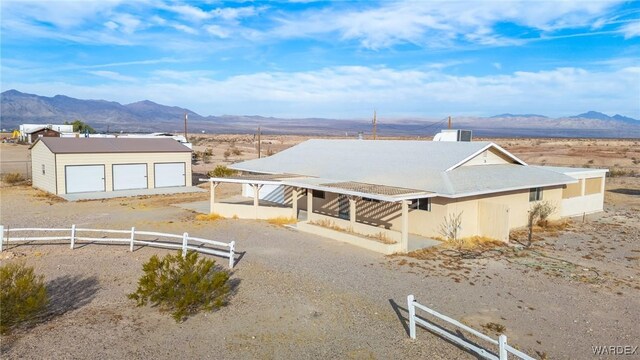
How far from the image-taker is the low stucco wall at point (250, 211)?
22.0 m

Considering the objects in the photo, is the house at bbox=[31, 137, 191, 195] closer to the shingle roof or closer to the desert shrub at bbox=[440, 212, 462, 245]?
the shingle roof

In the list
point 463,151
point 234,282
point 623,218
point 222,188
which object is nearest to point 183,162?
point 222,188

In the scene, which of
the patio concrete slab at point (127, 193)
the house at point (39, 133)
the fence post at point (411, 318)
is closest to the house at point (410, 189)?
the patio concrete slab at point (127, 193)

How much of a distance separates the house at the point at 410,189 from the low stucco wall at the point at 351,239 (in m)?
0.07

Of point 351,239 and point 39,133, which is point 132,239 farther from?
point 39,133

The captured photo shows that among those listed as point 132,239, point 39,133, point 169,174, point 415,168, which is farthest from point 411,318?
point 39,133

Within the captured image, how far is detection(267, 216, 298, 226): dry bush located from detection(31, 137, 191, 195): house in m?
14.4

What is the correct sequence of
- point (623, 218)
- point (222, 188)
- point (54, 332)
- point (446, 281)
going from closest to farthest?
point (54, 332) < point (446, 281) < point (623, 218) < point (222, 188)

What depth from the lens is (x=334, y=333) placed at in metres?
9.77

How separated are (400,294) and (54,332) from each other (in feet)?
25.6

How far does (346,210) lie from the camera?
856 inches

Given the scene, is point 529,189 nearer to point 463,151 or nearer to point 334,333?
point 463,151

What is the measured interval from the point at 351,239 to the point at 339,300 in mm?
6107

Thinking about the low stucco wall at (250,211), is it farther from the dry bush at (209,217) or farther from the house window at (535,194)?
the house window at (535,194)
